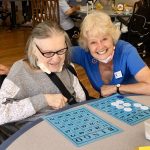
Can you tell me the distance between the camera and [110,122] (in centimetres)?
142

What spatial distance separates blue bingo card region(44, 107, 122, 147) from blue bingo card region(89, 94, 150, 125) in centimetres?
8

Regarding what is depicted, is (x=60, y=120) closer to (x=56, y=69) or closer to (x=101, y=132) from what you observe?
(x=101, y=132)

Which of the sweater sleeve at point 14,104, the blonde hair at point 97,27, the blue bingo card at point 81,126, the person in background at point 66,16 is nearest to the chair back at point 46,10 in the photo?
the person in background at point 66,16

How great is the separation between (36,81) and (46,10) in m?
2.83

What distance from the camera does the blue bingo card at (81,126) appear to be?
4.21ft

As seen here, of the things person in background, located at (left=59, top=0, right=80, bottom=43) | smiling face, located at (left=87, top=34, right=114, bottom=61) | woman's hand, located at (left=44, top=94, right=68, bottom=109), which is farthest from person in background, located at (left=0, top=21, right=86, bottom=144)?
person in background, located at (left=59, top=0, right=80, bottom=43)

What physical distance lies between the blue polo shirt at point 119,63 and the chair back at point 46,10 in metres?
2.15

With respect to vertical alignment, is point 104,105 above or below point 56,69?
below

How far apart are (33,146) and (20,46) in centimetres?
490

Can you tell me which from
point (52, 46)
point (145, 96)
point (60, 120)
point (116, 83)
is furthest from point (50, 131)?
point (116, 83)

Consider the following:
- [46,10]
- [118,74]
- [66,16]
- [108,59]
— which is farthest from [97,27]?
[66,16]

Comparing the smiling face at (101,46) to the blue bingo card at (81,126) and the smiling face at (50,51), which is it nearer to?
the smiling face at (50,51)

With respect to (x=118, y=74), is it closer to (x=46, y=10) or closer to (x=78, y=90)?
(x=78, y=90)

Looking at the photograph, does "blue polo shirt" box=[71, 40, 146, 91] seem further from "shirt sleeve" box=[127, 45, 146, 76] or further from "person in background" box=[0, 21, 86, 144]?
"person in background" box=[0, 21, 86, 144]
